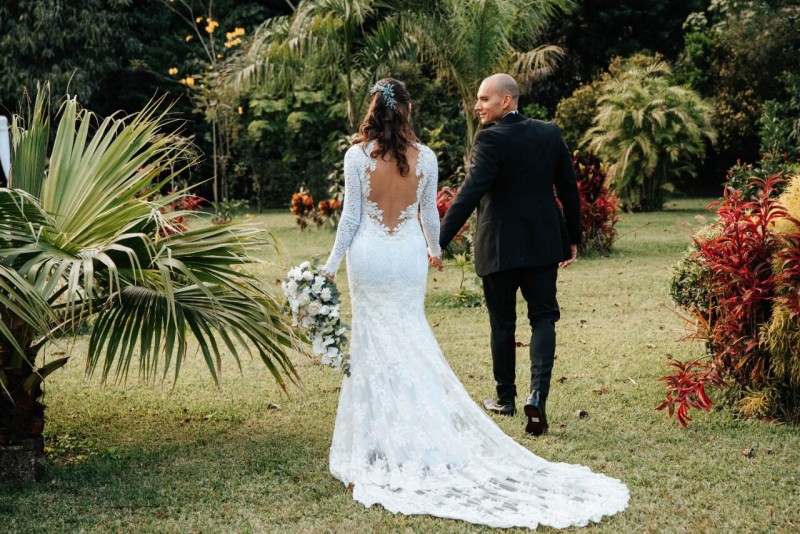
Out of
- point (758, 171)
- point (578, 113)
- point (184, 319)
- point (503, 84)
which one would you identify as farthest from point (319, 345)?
point (578, 113)

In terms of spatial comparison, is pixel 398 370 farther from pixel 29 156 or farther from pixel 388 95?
pixel 29 156

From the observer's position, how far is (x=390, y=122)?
447 centimetres

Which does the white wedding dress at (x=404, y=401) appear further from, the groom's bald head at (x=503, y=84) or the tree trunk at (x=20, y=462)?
the tree trunk at (x=20, y=462)

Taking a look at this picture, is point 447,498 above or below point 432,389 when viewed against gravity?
below

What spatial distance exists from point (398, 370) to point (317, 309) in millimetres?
548

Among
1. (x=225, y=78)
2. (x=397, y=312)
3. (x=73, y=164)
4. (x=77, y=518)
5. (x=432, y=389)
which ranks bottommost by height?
(x=77, y=518)

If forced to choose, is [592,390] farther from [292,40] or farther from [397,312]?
[292,40]

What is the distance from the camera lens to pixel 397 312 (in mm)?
4598

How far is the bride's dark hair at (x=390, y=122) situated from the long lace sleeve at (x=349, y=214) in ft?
0.43

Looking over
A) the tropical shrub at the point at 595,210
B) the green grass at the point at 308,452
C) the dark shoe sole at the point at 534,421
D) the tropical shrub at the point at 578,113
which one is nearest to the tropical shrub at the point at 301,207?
the tropical shrub at the point at 595,210

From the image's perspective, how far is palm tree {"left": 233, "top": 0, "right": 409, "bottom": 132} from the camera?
14.3 meters

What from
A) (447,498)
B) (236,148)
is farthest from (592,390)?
(236,148)

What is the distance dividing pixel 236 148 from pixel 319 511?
2393 cm

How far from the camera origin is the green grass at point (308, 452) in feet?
12.7
